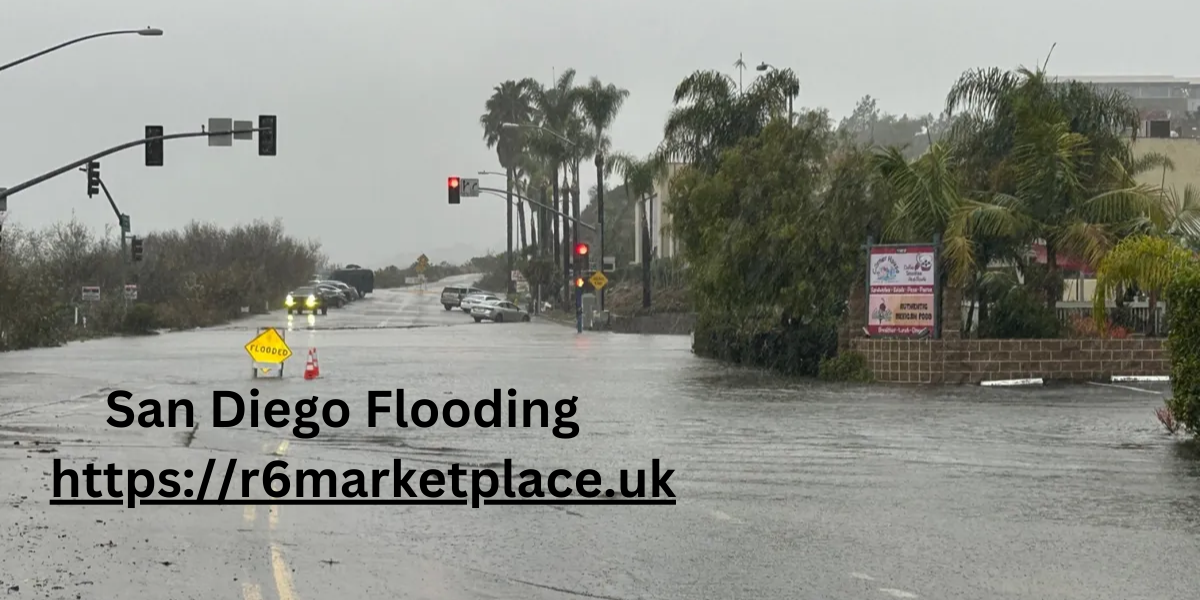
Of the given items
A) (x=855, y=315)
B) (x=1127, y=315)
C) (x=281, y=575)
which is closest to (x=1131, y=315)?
(x=1127, y=315)

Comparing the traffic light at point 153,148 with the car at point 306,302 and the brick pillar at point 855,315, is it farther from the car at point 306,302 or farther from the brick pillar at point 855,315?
the car at point 306,302

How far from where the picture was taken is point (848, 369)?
94.7 feet

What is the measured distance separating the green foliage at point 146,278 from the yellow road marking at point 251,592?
38.0 metres

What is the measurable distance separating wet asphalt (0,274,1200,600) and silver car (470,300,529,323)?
4737cm

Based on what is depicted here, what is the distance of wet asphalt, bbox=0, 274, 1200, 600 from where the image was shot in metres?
9.25

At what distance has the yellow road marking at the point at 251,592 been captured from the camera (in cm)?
865

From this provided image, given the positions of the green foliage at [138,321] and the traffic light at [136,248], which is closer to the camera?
the green foliage at [138,321]

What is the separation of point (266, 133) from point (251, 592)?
31825 millimetres

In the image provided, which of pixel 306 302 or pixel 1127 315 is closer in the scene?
pixel 1127 315

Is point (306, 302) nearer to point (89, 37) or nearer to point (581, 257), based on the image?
point (581, 257)

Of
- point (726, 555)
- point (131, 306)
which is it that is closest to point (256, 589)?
point (726, 555)

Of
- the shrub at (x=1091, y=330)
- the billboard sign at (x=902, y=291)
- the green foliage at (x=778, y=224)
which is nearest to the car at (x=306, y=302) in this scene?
the green foliage at (x=778, y=224)

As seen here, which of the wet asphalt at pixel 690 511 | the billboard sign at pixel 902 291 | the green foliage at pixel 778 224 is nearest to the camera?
the wet asphalt at pixel 690 511

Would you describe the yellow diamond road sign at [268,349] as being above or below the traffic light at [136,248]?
below
